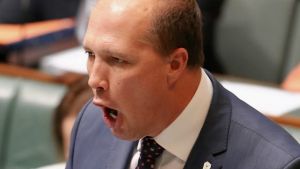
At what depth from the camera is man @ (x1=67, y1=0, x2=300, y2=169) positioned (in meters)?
1.07

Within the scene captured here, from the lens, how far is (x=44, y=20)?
356 cm

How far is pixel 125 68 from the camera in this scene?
1.08m

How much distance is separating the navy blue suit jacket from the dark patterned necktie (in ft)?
0.22

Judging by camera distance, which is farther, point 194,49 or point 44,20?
point 44,20

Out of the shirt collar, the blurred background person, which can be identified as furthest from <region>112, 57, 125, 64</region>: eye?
the blurred background person

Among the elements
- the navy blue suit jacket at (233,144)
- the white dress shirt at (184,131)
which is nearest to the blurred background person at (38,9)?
the navy blue suit jacket at (233,144)

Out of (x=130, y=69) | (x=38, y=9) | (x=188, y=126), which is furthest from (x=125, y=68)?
(x=38, y=9)

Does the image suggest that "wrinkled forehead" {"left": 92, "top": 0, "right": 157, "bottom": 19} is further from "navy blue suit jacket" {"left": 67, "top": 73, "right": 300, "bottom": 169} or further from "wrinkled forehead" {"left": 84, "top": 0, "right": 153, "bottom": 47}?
"navy blue suit jacket" {"left": 67, "top": 73, "right": 300, "bottom": 169}

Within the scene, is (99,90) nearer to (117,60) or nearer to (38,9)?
(117,60)

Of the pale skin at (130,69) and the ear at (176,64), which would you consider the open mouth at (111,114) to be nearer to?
the pale skin at (130,69)

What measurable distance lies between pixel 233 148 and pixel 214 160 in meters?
0.04

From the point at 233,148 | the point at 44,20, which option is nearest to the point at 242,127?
the point at 233,148

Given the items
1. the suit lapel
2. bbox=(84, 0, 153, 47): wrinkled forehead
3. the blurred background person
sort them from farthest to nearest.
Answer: the blurred background person
the suit lapel
bbox=(84, 0, 153, 47): wrinkled forehead

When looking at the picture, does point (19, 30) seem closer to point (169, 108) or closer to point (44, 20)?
point (44, 20)
